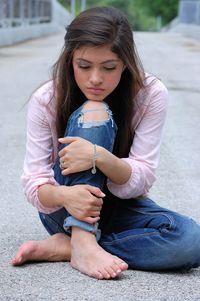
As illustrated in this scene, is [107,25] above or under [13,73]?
above

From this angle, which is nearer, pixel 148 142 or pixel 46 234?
pixel 148 142

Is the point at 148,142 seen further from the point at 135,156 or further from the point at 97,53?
the point at 97,53

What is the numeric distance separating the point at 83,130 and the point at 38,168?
0.96 feet

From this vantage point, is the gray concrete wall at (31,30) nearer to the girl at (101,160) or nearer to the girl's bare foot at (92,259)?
the girl at (101,160)

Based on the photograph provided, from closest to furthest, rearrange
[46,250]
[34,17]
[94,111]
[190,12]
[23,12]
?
[94,111] → [46,250] → [23,12] → [34,17] → [190,12]

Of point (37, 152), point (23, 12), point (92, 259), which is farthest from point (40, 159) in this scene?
point (23, 12)

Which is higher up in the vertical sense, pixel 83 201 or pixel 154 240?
pixel 83 201

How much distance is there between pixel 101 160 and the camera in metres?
2.58

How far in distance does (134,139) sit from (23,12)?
74.7 ft

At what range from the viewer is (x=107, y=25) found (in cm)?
262

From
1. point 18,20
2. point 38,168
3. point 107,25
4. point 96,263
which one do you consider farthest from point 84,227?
point 18,20

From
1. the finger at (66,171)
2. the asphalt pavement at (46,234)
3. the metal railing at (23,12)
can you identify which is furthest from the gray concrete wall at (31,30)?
the finger at (66,171)

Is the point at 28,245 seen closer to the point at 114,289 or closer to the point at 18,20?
the point at 114,289

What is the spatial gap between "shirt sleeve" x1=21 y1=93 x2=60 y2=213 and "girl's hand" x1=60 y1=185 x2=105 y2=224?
0.18 meters
